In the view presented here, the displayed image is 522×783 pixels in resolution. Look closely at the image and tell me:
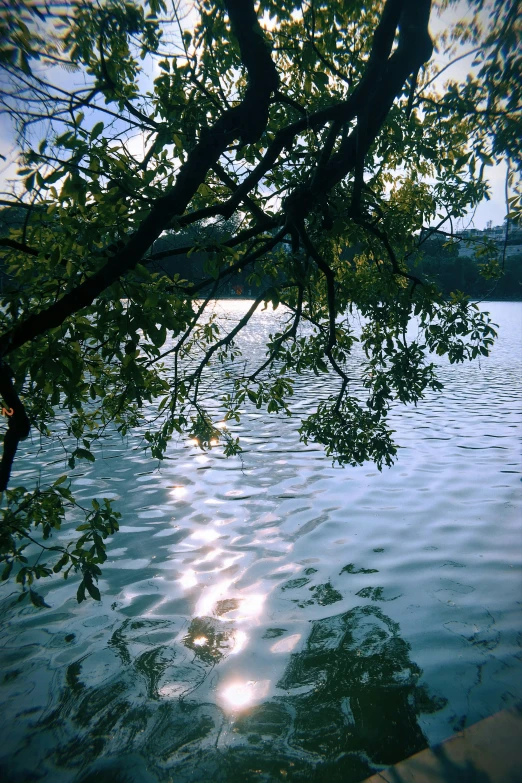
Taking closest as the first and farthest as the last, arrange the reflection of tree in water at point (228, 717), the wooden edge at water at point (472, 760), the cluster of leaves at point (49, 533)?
the wooden edge at water at point (472, 760)
the cluster of leaves at point (49, 533)
the reflection of tree in water at point (228, 717)

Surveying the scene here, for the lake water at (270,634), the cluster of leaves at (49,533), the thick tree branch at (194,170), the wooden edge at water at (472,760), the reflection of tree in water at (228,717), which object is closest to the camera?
the wooden edge at water at (472,760)

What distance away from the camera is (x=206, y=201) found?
322 inches

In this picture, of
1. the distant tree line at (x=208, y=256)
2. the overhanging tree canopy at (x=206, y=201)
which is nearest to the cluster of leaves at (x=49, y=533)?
the overhanging tree canopy at (x=206, y=201)

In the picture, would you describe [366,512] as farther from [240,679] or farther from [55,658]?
[55,658]

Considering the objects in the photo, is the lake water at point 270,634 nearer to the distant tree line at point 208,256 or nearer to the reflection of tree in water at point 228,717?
the reflection of tree in water at point 228,717

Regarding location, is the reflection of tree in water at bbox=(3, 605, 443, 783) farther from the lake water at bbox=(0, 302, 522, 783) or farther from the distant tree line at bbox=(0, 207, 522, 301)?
the distant tree line at bbox=(0, 207, 522, 301)

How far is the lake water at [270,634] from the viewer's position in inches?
208

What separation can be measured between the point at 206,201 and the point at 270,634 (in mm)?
6346

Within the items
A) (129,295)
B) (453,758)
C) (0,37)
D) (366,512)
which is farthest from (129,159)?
(366,512)

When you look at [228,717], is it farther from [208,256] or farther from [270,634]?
[208,256]

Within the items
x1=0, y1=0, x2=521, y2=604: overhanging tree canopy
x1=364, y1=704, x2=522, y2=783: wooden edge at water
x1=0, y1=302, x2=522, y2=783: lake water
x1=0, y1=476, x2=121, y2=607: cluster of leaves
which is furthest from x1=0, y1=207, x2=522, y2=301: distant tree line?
x1=0, y1=302, x2=522, y2=783: lake water

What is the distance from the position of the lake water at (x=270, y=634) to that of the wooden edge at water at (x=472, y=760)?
6.21 feet

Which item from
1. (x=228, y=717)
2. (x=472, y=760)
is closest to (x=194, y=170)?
(x=472, y=760)

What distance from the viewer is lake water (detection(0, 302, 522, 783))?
5.29 m
